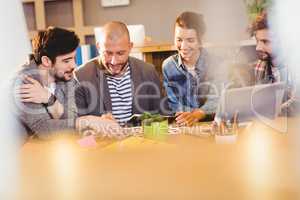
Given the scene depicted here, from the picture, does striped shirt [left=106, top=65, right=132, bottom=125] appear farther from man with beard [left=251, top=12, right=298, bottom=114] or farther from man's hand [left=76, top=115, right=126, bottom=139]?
man with beard [left=251, top=12, right=298, bottom=114]

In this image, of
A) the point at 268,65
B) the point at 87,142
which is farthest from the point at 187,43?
the point at 87,142

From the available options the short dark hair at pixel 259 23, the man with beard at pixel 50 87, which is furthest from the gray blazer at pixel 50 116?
the short dark hair at pixel 259 23

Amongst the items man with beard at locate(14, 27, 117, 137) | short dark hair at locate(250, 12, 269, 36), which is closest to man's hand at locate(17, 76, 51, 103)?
A: man with beard at locate(14, 27, 117, 137)

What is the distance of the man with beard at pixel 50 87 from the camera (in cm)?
71

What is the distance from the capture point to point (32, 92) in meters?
0.72

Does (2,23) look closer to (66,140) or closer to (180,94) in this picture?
(66,140)

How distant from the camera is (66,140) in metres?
0.73

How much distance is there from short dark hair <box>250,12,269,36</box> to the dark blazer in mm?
185

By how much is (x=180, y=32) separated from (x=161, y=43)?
38mm

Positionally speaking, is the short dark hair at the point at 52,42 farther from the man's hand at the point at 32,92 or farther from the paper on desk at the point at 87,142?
the paper on desk at the point at 87,142

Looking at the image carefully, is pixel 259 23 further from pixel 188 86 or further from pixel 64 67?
pixel 64 67

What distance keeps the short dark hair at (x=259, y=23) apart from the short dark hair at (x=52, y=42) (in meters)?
0.30

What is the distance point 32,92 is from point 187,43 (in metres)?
0.29

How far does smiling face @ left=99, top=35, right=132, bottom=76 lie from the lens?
2.36 ft
